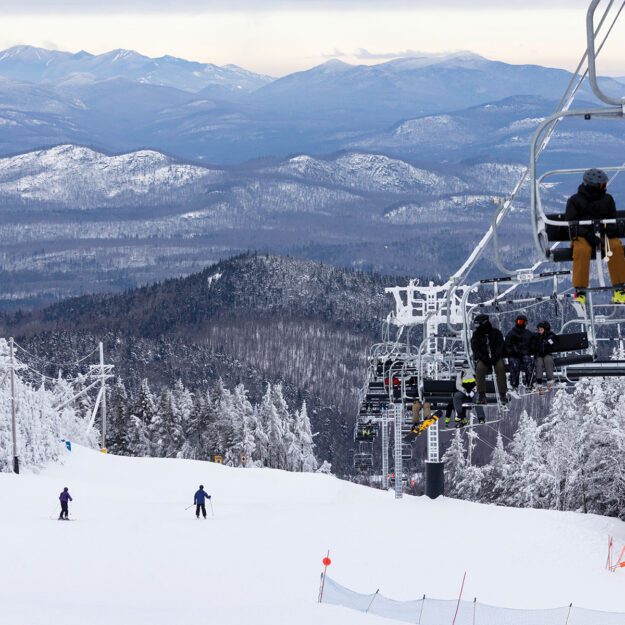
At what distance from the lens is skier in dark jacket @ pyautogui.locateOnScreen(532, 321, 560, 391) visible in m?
21.3

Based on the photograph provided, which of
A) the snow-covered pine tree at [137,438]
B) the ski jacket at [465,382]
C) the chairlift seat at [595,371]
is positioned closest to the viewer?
the chairlift seat at [595,371]

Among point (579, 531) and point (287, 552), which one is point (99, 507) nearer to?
point (287, 552)

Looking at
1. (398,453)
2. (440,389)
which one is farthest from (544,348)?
(398,453)

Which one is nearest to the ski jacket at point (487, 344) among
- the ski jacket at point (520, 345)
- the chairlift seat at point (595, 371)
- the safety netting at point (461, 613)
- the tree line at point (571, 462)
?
the ski jacket at point (520, 345)

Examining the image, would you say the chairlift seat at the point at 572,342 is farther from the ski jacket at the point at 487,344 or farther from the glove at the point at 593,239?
the glove at the point at 593,239

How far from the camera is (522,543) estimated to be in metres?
33.8

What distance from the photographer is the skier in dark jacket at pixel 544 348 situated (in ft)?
69.8

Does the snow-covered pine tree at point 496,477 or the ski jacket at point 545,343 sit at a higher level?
the ski jacket at point 545,343

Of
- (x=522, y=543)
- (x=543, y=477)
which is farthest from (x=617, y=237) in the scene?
(x=543, y=477)

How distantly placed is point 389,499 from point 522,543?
10865 millimetres

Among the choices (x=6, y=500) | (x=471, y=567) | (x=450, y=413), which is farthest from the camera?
(x=6, y=500)

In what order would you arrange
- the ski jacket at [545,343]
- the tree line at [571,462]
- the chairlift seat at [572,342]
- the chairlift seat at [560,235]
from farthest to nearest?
the tree line at [571,462] → the ski jacket at [545,343] → the chairlift seat at [572,342] → the chairlift seat at [560,235]

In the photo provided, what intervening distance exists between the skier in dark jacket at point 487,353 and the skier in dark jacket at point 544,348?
57 centimetres

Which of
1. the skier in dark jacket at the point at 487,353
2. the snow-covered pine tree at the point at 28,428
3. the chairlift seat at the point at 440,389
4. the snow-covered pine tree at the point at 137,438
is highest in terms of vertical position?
the skier in dark jacket at the point at 487,353
